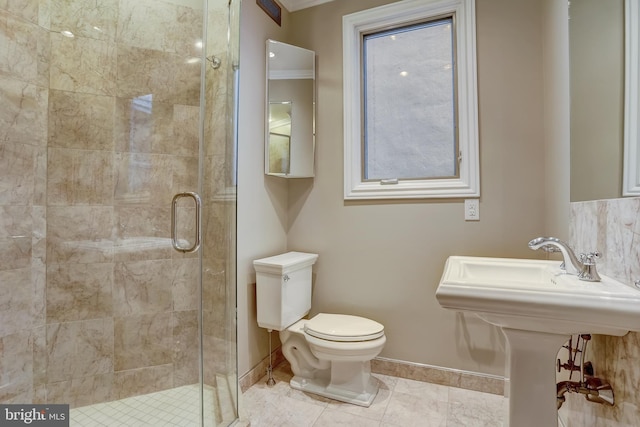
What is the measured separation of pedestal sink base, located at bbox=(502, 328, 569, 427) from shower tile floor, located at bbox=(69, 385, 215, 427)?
1.20 metres

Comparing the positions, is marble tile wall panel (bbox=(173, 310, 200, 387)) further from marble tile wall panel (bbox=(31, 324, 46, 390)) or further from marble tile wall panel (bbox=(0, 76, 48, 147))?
marble tile wall panel (bbox=(0, 76, 48, 147))

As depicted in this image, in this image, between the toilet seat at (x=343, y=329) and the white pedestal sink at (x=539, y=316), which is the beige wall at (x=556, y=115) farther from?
the toilet seat at (x=343, y=329)

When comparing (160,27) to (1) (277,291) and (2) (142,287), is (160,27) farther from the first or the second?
(1) (277,291)

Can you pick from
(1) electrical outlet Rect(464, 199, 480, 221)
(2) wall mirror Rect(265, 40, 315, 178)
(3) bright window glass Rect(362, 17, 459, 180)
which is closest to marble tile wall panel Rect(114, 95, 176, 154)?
(2) wall mirror Rect(265, 40, 315, 178)

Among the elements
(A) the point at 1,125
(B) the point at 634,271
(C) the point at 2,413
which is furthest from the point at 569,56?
(C) the point at 2,413

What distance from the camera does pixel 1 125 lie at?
50.9 inches

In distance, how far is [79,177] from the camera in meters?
1.47

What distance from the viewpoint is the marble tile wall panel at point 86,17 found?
4.67 feet

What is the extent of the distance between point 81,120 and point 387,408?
215 cm

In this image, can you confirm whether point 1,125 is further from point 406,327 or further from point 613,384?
point 613,384

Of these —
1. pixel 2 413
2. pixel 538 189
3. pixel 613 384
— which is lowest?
pixel 2 413

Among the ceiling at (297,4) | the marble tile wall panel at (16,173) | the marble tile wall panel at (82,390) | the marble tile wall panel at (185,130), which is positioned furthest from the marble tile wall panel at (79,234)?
the ceiling at (297,4)

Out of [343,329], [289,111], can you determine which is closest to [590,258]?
[343,329]

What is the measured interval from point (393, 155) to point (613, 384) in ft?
4.85
